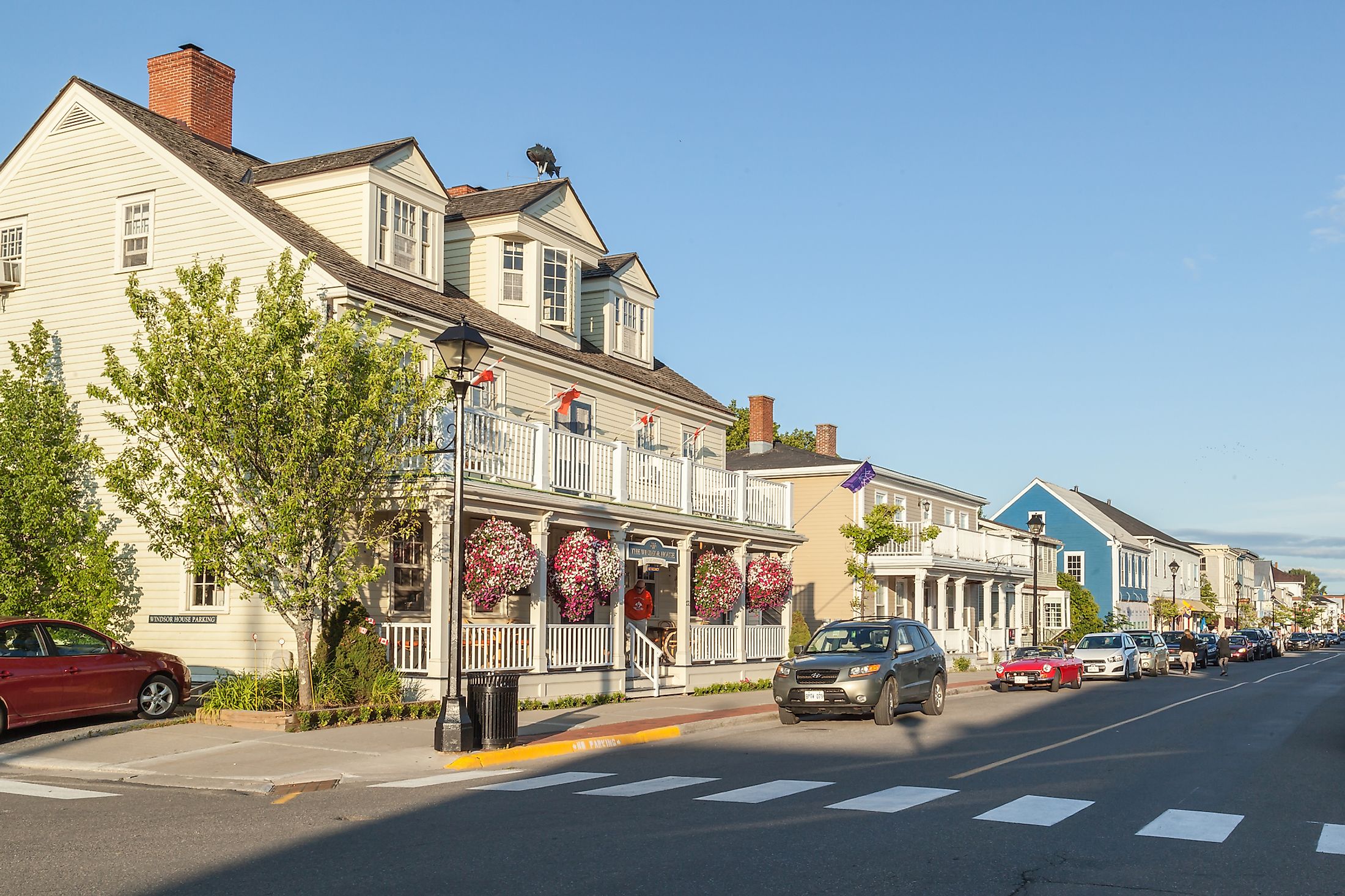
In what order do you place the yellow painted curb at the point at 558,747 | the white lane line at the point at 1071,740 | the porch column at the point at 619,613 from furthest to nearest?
the porch column at the point at 619,613
the yellow painted curb at the point at 558,747
the white lane line at the point at 1071,740

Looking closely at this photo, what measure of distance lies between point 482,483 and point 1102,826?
480 inches

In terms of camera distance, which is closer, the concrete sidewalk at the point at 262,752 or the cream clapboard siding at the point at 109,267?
the concrete sidewalk at the point at 262,752

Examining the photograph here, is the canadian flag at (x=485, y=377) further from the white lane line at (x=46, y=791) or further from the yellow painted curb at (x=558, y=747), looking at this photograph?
the white lane line at (x=46, y=791)

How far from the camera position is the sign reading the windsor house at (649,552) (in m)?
24.2

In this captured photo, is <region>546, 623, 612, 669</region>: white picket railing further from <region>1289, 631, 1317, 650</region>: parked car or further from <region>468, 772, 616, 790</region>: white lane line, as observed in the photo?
<region>1289, 631, 1317, 650</region>: parked car

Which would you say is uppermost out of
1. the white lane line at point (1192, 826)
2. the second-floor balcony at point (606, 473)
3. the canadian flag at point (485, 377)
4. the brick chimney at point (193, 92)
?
the brick chimney at point (193, 92)

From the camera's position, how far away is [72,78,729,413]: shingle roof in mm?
22047

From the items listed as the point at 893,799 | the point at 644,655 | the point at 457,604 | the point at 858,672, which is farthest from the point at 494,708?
the point at 644,655

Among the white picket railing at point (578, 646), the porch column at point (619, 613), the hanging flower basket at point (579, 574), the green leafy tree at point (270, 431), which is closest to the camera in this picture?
the green leafy tree at point (270, 431)

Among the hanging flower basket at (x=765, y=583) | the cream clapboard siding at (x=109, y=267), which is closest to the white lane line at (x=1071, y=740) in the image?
the hanging flower basket at (x=765, y=583)

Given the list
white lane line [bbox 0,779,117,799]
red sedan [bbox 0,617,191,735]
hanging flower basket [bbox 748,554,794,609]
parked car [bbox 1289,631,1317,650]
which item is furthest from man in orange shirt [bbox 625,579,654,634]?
parked car [bbox 1289,631,1317,650]

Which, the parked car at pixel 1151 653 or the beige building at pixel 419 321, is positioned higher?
the beige building at pixel 419 321

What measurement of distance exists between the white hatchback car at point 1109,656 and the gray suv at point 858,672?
1793cm

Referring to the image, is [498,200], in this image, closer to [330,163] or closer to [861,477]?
[330,163]
